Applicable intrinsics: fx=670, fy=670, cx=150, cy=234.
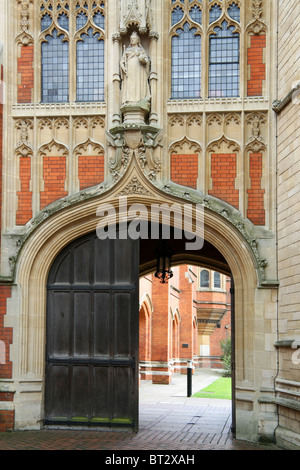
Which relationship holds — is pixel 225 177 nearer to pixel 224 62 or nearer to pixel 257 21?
pixel 224 62

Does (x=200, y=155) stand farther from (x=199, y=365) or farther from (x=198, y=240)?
(x=199, y=365)

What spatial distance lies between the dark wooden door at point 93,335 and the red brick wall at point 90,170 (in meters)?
1.01

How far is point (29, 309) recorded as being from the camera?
468 inches

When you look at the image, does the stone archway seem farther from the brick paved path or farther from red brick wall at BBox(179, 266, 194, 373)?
red brick wall at BBox(179, 266, 194, 373)

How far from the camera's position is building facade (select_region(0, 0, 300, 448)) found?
11.6m

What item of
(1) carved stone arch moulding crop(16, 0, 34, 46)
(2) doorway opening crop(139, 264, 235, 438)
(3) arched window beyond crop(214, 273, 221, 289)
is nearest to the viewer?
(1) carved stone arch moulding crop(16, 0, 34, 46)

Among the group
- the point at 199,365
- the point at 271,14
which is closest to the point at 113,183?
the point at 271,14

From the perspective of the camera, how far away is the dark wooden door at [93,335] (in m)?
11.9

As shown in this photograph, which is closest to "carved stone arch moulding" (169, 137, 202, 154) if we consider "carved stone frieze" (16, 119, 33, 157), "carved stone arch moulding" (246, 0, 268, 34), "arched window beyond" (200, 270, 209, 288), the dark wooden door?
the dark wooden door

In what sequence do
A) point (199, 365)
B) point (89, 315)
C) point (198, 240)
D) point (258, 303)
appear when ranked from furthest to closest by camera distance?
1. point (199, 365)
2. point (198, 240)
3. point (89, 315)
4. point (258, 303)

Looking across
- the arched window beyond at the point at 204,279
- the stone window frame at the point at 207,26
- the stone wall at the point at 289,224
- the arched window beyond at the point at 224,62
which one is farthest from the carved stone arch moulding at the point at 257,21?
the arched window beyond at the point at 204,279

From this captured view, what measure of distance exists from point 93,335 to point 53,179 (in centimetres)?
292

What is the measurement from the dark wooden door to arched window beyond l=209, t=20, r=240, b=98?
10.6 feet

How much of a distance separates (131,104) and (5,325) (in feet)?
14.7
